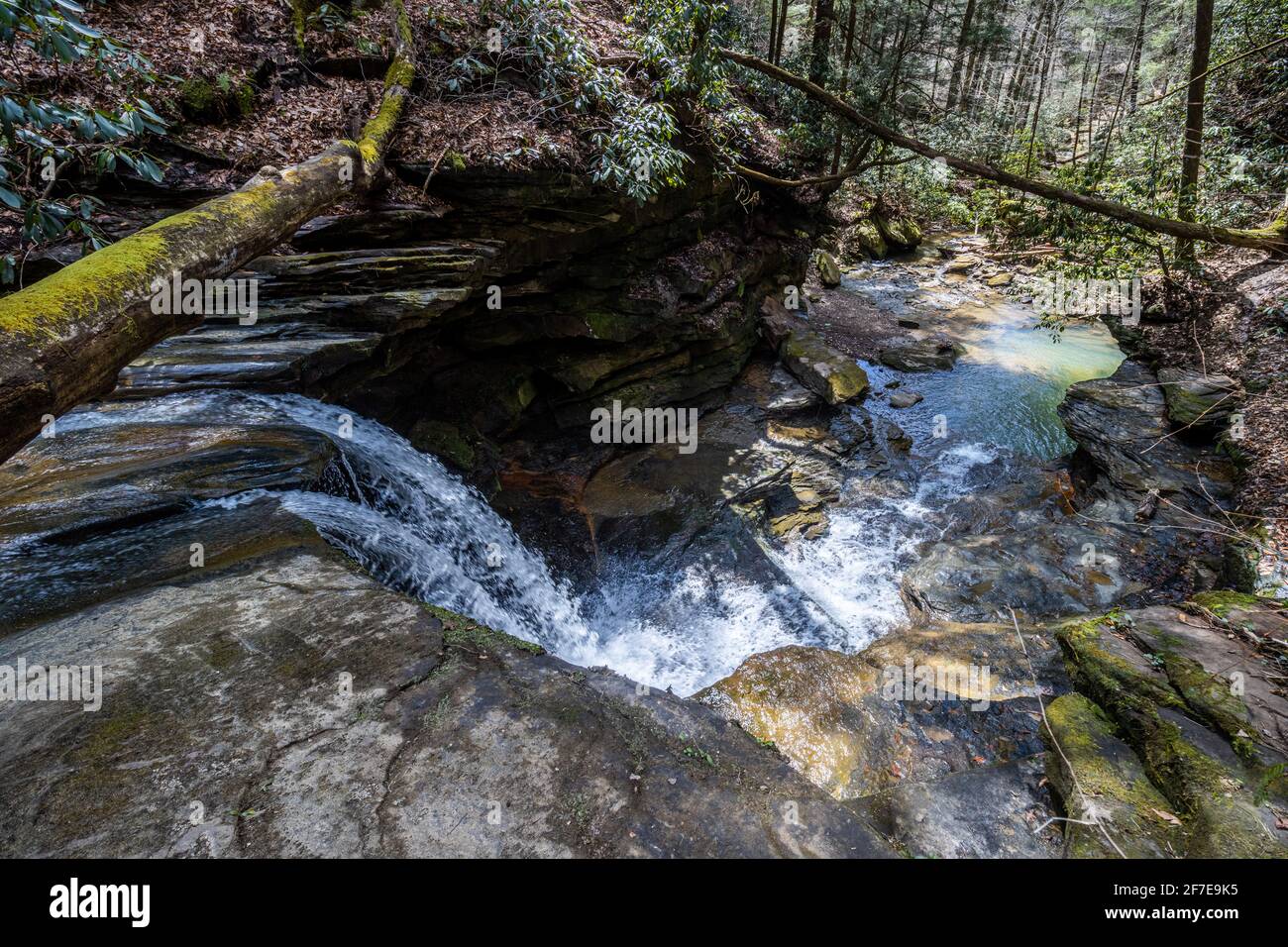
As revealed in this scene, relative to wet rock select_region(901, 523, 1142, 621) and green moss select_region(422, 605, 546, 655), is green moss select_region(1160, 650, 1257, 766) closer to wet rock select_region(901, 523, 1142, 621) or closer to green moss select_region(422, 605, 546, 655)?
wet rock select_region(901, 523, 1142, 621)

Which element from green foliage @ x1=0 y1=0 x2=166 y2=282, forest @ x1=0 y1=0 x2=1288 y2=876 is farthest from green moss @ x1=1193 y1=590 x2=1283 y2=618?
green foliage @ x1=0 y1=0 x2=166 y2=282

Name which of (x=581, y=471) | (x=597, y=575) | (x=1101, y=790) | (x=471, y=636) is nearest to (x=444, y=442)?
(x=581, y=471)

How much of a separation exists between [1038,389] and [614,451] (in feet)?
34.9

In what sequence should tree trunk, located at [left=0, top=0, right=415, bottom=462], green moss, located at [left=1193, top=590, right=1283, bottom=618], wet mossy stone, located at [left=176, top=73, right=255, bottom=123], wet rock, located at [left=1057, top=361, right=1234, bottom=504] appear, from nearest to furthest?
1. tree trunk, located at [left=0, top=0, right=415, bottom=462]
2. green moss, located at [left=1193, top=590, right=1283, bottom=618]
3. wet mossy stone, located at [left=176, top=73, right=255, bottom=123]
4. wet rock, located at [left=1057, top=361, right=1234, bottom=504]

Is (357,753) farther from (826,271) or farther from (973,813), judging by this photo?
(826,271)

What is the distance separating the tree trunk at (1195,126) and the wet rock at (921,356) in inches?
214

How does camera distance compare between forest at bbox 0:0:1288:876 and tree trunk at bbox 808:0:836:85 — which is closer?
forest at bbox 0:0:1288:876

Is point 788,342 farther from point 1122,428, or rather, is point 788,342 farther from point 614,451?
point 1122,428

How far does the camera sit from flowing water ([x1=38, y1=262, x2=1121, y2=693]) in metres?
5.20

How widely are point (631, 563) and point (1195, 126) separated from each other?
10.4 metres

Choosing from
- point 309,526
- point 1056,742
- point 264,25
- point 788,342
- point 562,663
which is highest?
point 264,25

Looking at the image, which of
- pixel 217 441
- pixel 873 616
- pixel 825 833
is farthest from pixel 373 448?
pixel 873 616

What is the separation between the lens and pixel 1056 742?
3.86m

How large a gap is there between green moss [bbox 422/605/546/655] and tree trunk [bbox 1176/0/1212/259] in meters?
10.00
